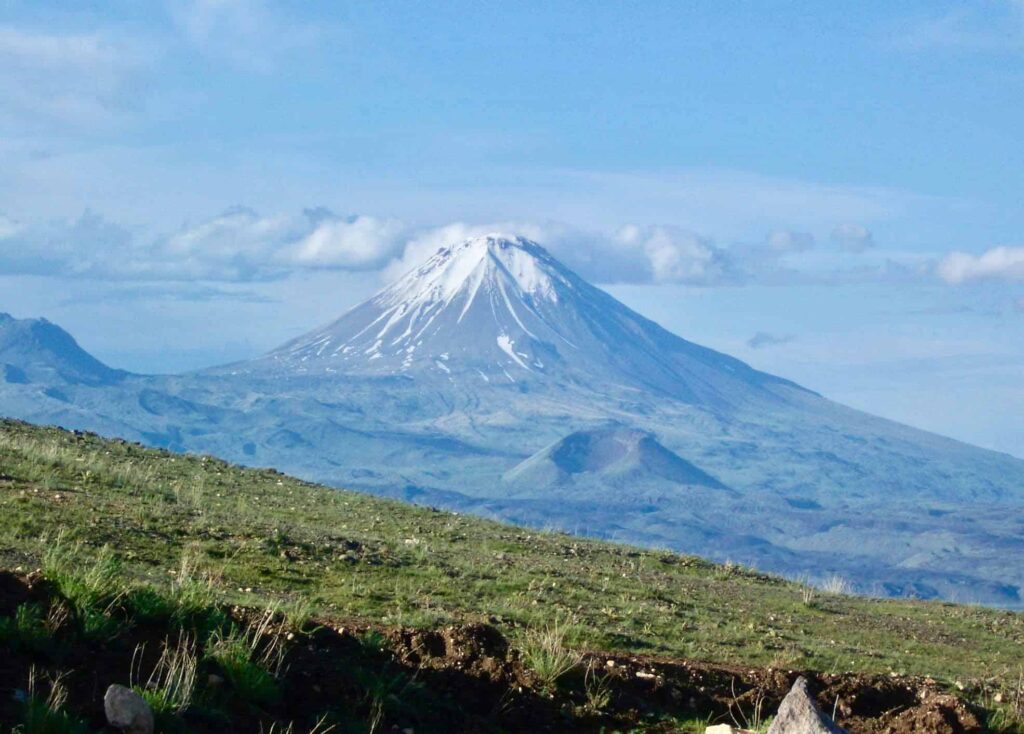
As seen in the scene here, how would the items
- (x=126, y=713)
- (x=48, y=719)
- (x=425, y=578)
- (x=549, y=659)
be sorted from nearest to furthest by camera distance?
(x=48, y=719) < (x=126, y=713) < (x=549, y=659) < (x=425, y=578)

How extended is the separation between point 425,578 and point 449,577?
1.39 ft

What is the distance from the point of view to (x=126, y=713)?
814cm

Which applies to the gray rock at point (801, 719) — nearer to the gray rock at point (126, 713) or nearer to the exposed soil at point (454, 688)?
the exposed soil at point (454, 688)

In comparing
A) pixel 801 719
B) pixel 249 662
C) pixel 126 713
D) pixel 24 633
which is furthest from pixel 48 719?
pixel 801 719

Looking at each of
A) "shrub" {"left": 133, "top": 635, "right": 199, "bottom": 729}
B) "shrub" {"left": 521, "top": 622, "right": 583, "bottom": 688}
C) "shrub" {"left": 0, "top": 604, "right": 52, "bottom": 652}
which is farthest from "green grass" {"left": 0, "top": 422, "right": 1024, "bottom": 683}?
"shrub" {"left": 521, "top": 622, "right": 583, "bottom": 688}

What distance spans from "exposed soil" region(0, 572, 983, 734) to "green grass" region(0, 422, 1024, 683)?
0.40 metres

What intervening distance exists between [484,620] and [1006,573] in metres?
184

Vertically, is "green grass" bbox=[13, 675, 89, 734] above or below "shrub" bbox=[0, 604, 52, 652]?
below

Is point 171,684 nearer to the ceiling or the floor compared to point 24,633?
nearer to the floor

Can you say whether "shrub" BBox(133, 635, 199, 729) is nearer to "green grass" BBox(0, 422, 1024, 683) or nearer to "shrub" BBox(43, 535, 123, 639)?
"shrub" BBox(43, 535, 123, 639)

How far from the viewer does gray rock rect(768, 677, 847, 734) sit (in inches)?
350

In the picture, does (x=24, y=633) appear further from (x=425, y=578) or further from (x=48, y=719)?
(x=425, y=578)

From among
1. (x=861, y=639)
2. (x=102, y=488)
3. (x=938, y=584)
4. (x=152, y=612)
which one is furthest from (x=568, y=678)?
(x=938, y=584)

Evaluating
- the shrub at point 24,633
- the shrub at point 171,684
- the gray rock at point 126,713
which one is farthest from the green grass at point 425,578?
the gray rock at point 126,713
